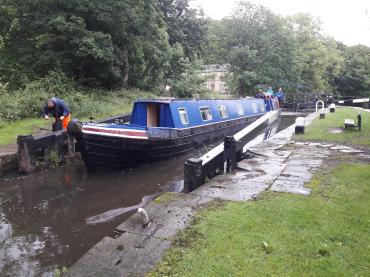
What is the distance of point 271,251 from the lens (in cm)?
403

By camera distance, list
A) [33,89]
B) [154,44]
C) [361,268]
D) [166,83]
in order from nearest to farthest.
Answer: [361,268], [33,89], [154,44], [166,83]

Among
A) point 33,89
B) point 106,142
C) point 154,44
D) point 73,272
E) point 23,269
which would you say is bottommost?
point 23,269

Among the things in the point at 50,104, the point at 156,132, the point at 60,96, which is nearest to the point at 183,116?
the point at 156,132

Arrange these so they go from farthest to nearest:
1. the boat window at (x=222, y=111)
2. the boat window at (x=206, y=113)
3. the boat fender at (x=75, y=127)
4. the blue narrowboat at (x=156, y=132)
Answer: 1. the boat window at (x=222, y=111)
2. the boat window at (x=206, y=113)
3. the blue narrowboat at (x=156, y=132)
4. the boat fender at (x=75, y=127)

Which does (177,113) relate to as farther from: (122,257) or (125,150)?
(122,257)

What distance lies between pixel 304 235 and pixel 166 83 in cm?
2345

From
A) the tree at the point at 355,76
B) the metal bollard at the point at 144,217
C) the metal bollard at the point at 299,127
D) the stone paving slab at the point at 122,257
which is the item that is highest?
the tree at the point at 355,76

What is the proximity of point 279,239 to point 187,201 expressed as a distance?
1806 mm

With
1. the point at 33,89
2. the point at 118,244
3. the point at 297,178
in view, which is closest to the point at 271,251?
the point at 118,244

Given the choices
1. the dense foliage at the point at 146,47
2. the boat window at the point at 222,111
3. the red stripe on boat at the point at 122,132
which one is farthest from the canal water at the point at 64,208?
the dense foliage at the point at 146,47

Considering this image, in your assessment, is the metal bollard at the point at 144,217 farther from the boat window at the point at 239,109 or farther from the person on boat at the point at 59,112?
the boat window at the point at 239,109

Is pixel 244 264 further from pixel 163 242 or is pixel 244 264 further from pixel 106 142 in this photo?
pixel 106 142

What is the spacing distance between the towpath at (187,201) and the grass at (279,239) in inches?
9.5

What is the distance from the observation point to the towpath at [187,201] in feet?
13.1
